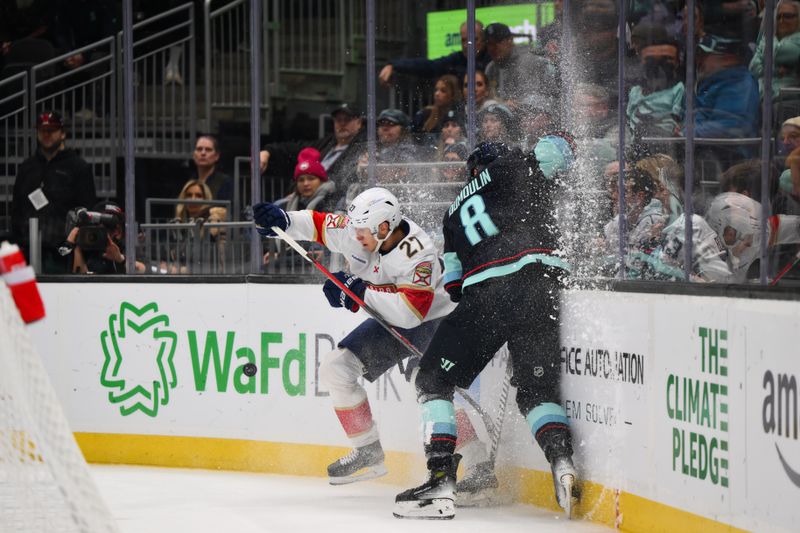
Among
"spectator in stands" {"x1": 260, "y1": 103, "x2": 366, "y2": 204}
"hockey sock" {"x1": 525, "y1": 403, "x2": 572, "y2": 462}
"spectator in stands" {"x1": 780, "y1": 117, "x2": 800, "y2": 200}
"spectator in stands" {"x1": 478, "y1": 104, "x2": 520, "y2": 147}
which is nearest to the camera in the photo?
"spectator in stands" {"x1": 780, "y1": 117, "x2": 800, "y2": 200}

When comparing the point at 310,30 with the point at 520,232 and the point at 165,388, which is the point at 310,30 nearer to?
the point at 165,388

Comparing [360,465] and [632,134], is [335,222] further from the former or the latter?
[632,134]

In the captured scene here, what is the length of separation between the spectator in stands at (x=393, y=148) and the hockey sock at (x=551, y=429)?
1872 mm

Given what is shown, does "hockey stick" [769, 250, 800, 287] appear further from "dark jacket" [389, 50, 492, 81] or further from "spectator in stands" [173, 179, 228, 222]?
"spectator in stands" [173, 179, 228, 222]

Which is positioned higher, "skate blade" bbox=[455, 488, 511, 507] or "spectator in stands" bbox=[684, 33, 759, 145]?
"spectator in stands" bbox=[684, 33, 759, 145]

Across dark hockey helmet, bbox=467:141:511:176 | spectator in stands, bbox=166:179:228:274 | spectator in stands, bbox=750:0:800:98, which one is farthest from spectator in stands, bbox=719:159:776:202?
spectator in stands, bbox=166:179:228:274

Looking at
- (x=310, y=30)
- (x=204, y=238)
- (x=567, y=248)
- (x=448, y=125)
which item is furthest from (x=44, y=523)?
(x=310, y=30)

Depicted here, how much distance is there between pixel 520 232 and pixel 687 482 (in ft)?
4.23

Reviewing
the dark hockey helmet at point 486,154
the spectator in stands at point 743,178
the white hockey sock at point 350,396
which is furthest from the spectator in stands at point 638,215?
the white hockey sock at point 350,396

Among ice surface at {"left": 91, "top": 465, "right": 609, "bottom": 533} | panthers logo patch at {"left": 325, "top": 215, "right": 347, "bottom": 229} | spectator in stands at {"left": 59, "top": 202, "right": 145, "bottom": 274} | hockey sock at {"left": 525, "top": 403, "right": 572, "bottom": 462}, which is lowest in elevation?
ice surface at {"left": 91, "top": 465, "right": 609, "bottom": 533}

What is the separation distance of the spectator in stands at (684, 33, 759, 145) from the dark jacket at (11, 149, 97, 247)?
3.57 metres

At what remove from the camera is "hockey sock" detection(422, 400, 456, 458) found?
5.19 m

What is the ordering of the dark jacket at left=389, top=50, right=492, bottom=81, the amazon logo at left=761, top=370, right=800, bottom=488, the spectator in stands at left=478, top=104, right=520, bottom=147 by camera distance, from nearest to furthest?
the amazon logo at left=761, top=370, right=800, bottom=488 → the spectator in stands at left=478, top=104, right=520, bottom=147 → the dark jacket at left=389, top=50, right=492, bottom=81

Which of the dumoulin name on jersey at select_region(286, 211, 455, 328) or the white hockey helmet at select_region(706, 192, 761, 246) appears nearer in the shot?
the white hockey helmet at select_region(706, 192, 761, 246)
